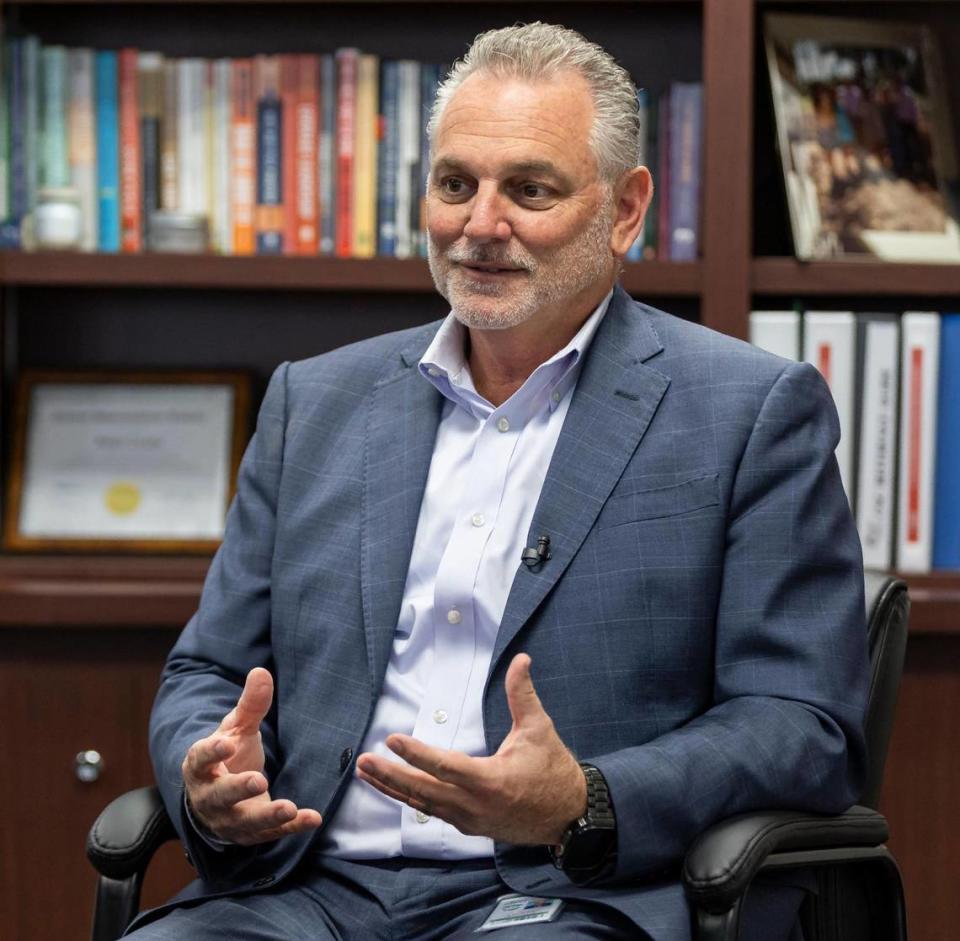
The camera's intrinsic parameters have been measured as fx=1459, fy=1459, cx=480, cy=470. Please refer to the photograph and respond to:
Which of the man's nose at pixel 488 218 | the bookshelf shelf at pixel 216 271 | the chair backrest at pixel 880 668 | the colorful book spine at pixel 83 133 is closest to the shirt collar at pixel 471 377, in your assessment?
the man's nose at pixel 488 218

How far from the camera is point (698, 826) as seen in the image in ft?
4.84

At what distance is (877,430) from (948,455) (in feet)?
0.44

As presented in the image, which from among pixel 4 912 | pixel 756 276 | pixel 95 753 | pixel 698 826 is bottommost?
pixel 4 912

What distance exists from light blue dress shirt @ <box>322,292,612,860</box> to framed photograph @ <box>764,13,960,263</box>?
813 millimetres

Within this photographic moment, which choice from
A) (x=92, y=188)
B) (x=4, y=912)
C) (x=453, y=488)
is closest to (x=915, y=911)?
(x=453, y=488)

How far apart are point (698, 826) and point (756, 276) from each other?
3.91ft

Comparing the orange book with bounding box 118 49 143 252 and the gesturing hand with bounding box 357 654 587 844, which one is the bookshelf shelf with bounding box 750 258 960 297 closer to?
the orange book with bounding box 118 49 143 252

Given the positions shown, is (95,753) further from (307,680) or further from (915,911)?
(915,911)

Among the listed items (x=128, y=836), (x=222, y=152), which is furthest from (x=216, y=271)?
(x=128, y=836)

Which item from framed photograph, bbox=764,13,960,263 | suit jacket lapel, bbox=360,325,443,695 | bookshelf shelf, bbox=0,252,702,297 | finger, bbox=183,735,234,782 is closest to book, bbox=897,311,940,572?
framed photograph, bbox=764,13,960,263

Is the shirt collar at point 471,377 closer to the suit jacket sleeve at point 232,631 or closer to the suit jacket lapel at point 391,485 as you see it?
the suit jacket lapel at point 391,485

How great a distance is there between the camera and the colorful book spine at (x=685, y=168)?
245cm

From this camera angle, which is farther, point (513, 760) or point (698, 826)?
point (698, 826)

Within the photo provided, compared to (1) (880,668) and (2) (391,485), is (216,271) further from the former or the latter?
(1) (880,668)
